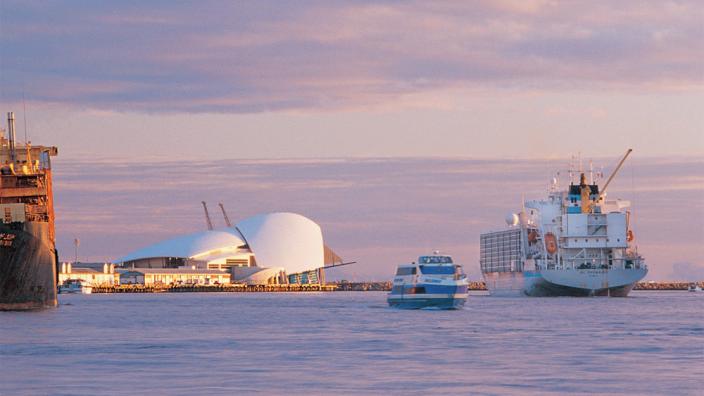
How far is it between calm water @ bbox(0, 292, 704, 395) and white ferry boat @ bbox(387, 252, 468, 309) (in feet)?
43.3

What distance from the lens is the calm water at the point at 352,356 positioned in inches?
1119

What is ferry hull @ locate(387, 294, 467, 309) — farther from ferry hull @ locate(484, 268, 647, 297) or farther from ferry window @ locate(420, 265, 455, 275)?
ferry hull @ locate(484, 268, 647, 297)

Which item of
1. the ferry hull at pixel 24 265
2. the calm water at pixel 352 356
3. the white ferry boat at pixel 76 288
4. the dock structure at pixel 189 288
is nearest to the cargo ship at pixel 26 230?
the ferry hull at pixel 24 265

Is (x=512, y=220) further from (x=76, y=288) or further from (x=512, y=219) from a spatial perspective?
(x=76, y=288)

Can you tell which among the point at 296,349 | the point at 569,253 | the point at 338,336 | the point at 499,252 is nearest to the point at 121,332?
the point at 338,336

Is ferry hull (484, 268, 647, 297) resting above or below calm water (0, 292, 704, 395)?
above

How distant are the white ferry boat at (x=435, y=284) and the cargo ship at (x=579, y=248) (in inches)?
1495

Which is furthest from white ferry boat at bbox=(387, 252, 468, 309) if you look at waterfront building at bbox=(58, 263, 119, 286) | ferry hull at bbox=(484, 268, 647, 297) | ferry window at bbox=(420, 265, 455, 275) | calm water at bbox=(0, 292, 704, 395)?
waterfront building at bbox=(58, 263, 119, 286)

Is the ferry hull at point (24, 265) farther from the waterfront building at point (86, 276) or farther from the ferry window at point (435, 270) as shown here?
the waterfront building at point (86, 276)

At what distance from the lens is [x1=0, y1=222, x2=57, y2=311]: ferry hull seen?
62.9 metres

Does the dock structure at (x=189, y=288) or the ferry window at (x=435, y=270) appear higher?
the ferry window at (x=435, y=270)

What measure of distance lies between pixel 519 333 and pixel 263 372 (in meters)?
19.1

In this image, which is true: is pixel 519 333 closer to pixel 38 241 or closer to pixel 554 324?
pixel 554 324

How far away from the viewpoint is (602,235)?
4439 inches
